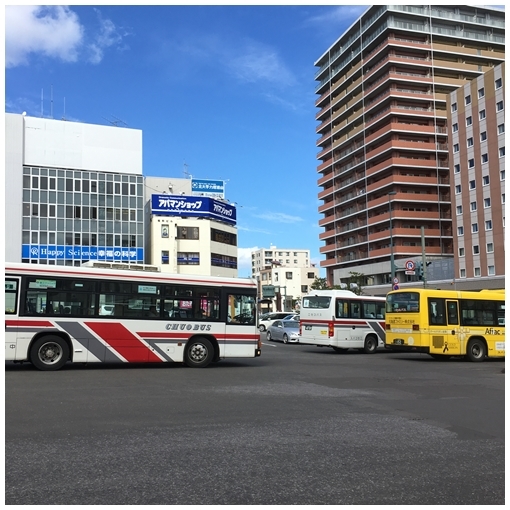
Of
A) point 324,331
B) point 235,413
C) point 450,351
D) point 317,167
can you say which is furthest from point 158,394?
point 317,167

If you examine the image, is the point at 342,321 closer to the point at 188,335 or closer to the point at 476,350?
the point at 476,350

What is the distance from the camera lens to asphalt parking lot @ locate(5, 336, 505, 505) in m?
5.21

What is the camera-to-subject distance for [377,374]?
16.4 meters

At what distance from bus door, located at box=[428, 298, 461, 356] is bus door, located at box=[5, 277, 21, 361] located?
13.9 meters

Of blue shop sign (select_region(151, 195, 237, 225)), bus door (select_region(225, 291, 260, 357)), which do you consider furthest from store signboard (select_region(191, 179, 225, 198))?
bus door (select_region(225, 291, 260, 357))

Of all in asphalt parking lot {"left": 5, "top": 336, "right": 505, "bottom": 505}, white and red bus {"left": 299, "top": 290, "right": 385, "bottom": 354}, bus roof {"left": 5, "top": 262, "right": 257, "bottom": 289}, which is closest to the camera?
asphalt parking lot {"left": 5, "top": 336, "right": 505, "bottom": 505}

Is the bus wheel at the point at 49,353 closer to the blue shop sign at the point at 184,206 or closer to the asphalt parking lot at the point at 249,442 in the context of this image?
the asphalt parking lot at the point at 249,442

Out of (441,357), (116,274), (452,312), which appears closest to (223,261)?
(441,357)

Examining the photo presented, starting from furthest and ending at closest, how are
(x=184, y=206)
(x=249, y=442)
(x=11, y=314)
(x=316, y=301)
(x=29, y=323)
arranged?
1. (x=184, y=206)
2. (x=316, y=301)
3. (x=29, y=323)
4. (x=11, y=314)
5. (x=249, y=442)

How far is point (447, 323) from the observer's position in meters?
21.6

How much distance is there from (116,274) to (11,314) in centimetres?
290

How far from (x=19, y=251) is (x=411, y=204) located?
52.1 metres

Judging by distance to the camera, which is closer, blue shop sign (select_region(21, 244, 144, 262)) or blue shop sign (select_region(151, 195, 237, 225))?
blue shop sign (select_region(21, 244, 144, 262))

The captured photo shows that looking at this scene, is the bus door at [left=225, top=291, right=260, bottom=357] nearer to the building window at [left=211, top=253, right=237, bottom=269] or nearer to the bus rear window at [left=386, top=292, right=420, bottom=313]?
the bus rear window at [left=386, top=292, right=420, bottom=313]
